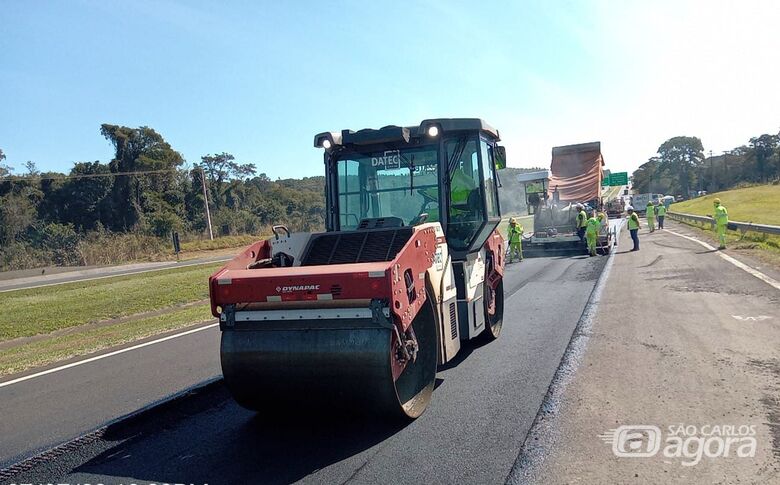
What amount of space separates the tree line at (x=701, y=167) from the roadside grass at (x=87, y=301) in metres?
77.3

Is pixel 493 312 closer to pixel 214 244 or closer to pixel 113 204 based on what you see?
pixel 214 244

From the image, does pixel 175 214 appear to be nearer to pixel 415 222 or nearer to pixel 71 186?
pixel 71 186

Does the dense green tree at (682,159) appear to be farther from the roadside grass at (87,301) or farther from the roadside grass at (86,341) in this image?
the roadside grass at (86,341)

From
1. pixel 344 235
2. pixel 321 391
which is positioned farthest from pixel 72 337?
pixel 321 391

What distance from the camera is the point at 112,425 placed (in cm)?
491

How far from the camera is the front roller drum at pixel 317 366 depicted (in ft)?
13.9

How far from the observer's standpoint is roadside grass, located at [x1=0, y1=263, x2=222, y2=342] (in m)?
12.9

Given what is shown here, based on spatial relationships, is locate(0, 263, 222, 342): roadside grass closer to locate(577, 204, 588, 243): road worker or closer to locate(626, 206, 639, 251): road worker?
locate(577, 204, 588, 243): road worker

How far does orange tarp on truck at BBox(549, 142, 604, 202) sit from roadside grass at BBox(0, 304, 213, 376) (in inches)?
594

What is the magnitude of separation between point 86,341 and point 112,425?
587 cm

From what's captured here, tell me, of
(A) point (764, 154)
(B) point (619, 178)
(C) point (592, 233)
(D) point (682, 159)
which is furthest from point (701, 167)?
(C) point (592, 233)

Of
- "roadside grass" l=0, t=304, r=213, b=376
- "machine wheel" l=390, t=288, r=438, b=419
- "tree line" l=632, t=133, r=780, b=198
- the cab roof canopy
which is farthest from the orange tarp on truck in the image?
"tree line" l=632, t=133, r=780, b=198

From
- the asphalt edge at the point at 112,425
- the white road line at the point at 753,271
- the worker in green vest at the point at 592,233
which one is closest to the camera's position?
the asphalt edge at the point at 112,425

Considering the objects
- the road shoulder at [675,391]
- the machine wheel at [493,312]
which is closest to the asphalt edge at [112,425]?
the machine wheel at [493,312]
